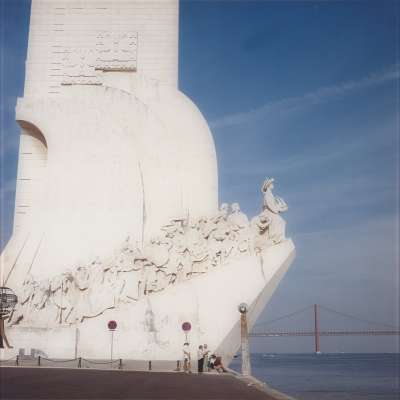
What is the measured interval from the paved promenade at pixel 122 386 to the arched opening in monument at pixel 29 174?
799cm

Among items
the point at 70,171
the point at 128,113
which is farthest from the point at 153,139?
the point at 70,171

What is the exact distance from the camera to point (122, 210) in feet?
51.7

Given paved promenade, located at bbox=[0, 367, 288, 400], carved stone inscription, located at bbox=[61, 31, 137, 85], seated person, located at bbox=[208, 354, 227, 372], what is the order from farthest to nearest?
carved stone inscription, located at bbox=[61, 31, 137, 85]
seated person, located at bbox=[208, 354, 227, 372]
paved promenade, located at bbox=[0, 367, 288, 400]

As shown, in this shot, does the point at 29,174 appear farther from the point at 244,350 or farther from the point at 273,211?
the point at 244,350

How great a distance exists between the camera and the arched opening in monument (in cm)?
1669

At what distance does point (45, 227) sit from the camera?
52.4 feet

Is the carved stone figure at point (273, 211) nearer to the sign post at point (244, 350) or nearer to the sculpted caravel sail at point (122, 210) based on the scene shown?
the sculpted caravel sail at point (122, 210)

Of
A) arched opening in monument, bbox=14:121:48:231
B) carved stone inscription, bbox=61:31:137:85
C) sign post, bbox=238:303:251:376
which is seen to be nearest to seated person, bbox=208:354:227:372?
sign post, bbox=238:303:251:376

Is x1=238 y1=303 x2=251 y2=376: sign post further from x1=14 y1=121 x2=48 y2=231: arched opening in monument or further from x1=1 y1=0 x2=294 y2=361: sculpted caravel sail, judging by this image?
x1=14 y1=121 x2=48 y2=231: arched opening in monument

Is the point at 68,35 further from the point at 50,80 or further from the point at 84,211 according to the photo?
the point at 84,211

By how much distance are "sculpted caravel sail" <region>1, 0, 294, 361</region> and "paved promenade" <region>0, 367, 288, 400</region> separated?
9.53 feet

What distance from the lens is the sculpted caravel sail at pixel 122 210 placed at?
1248 centimetres

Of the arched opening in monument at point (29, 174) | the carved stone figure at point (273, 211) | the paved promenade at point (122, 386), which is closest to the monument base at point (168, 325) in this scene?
the carved stone figure at point (273, 211)

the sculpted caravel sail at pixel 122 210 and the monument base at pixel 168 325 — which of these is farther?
the sculpted caravel sail at pixel 122 210
